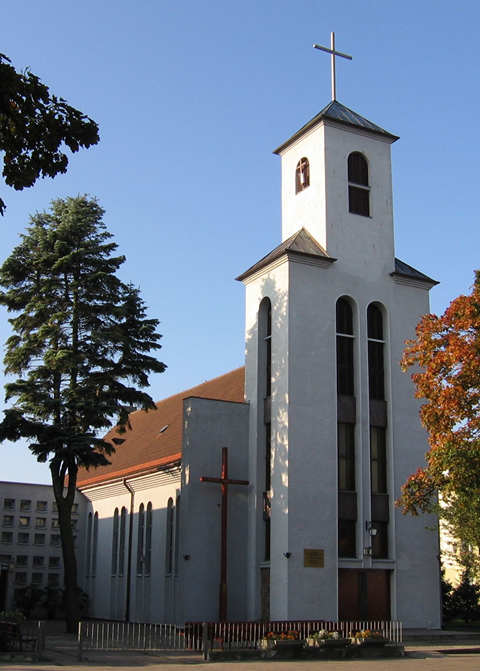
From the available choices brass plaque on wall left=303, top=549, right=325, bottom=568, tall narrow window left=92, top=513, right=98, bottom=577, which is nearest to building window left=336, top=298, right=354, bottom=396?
brass plaque on wall left=303, top=549, right=325, bottom=568

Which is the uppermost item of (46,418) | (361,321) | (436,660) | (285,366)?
(361,321)

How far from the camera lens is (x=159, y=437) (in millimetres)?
39312

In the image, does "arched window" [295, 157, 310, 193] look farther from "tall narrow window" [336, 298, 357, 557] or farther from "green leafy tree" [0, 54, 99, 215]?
"green leafy tree" [0, 54, 99, 215]

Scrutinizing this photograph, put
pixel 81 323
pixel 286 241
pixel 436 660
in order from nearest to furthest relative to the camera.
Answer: pixel 436 660 → pixel 81 323 → pixel 286 241

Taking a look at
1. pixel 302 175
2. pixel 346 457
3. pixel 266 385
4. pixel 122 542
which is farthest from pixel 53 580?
pixel 302 175

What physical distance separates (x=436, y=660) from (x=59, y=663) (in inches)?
379

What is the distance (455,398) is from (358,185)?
37.5 feet

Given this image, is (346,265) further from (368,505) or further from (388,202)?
(368,505)

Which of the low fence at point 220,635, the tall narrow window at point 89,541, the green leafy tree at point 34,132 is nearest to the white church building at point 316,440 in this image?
the low fence at point 220,635

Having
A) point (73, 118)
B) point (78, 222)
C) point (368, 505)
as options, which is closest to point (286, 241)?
point (78, 222)

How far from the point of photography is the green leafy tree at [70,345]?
2833cm

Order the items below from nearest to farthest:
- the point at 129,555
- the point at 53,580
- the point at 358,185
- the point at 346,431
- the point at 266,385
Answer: the point at 346,431
the point at 266,385
the point at 358,185
the point at 129,555
the point at 53,580

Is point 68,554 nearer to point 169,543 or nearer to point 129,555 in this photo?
point 169,543

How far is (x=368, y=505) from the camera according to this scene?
95.1 feet
